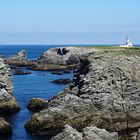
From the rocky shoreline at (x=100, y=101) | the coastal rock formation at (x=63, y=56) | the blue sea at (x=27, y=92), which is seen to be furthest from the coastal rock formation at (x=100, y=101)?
the coastal rock formation at (x=63, y=56)

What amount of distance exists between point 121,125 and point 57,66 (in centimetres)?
8858

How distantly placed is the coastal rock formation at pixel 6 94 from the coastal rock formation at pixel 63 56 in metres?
72.6

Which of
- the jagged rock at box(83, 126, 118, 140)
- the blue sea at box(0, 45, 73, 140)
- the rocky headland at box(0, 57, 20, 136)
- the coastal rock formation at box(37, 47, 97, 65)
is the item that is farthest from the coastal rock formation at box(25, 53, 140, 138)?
the coastal rock formation at box(37, 47, 97, 65)

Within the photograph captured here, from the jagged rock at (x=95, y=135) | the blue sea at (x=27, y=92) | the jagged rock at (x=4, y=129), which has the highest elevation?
the jagged rock at (x=95, y=135)

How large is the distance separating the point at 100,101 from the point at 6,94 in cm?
1684

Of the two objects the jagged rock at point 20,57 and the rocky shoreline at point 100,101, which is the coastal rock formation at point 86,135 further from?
the jagged rock at point 20,57

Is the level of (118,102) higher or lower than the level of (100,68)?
lower

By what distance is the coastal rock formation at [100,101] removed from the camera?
185 ft

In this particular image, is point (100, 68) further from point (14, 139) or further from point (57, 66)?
point (57, 66)

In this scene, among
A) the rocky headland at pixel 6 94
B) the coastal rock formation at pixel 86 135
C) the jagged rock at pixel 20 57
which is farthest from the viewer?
the jagged rock at pixel 20 57

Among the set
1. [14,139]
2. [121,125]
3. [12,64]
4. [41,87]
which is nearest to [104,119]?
[121,125]

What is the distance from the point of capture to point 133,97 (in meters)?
59.3

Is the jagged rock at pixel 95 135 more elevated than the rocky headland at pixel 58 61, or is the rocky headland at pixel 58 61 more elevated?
the jagged rock at pixel 95 135

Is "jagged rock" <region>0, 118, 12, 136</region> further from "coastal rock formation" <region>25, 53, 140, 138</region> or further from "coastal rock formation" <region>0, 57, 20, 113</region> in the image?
"coastal rock formation" <region>0, 57, 20, 113</region>
